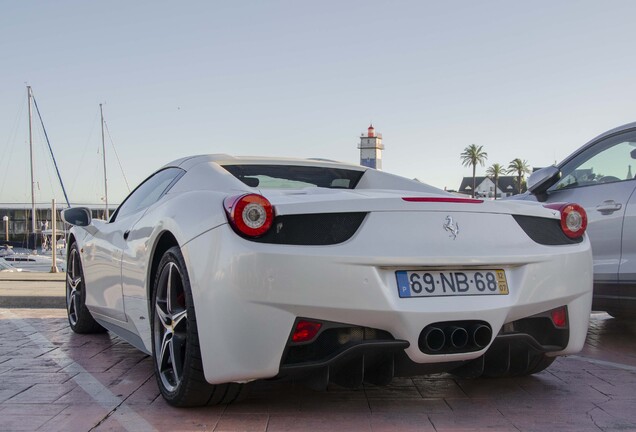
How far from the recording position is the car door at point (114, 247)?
4160 millimetres

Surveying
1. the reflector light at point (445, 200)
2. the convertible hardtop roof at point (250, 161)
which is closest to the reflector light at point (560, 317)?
the reflector light at point (445, 200)

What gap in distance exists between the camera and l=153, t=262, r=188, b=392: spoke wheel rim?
3236 millimetres

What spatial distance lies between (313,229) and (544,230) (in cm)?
121

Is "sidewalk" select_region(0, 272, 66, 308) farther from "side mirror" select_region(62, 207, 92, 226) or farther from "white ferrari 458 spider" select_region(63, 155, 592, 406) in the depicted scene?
"white ferrari 458 spider" select_region(63, 155, 592, 406)

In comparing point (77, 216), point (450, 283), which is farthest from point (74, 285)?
point (450, 283)

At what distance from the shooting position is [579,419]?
3082mm

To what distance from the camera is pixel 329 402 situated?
3.35 m

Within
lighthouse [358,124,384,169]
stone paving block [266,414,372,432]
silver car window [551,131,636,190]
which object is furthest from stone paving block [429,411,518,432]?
lighthouse [358,124,384,169]

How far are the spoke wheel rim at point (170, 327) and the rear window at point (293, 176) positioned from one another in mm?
730

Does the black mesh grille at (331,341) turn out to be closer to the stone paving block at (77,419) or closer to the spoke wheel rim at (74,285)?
the stone paving block at (77,419)

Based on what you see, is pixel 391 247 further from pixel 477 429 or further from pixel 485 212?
pixel 477 429

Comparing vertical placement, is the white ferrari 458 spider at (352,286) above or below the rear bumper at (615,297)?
above

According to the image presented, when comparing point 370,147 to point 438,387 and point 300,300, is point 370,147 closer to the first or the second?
point 438,387

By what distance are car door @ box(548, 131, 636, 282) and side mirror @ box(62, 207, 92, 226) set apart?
Answer: 3.63 metres
